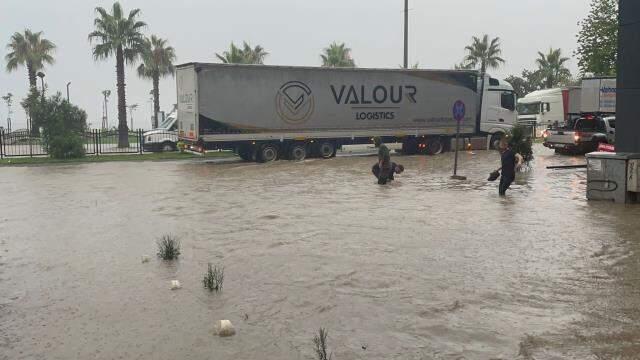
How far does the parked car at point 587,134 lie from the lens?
24.9 meters

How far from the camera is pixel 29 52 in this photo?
194ft

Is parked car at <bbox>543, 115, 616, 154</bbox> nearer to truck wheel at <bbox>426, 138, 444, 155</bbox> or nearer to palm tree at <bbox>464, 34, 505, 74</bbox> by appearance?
truck wheel at <bbox>426, 138, 444, 155</bbox>

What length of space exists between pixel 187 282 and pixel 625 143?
408 inches

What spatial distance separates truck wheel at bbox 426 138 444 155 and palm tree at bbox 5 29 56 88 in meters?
44.3

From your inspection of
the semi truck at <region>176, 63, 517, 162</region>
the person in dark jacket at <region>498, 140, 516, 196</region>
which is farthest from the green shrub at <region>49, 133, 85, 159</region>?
the person in dark jacket at <region>498, 140, 516, 196</region>

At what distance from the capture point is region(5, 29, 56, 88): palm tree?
59156 mm

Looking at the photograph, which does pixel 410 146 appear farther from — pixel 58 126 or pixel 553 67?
pixel 553 67

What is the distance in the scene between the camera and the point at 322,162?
2495 centimetres

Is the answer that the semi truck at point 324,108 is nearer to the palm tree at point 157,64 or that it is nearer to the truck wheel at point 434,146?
the truck wheel at point 434,146

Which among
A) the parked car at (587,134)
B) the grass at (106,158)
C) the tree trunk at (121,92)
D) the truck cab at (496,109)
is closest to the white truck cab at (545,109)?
the truck cab at (496,109)

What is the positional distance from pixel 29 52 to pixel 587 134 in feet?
170

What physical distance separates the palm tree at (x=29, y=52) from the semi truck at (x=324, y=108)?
40655 mm

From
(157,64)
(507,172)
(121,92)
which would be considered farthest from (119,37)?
(507,172)

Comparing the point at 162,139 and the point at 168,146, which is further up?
the point at 162,139
